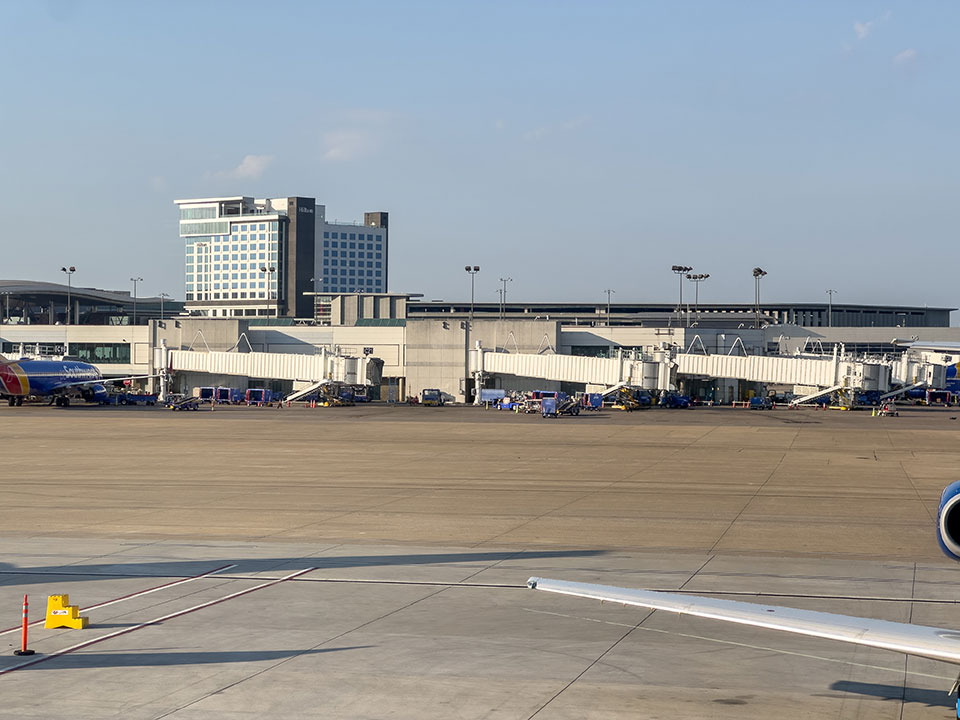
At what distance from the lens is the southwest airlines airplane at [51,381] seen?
364ft

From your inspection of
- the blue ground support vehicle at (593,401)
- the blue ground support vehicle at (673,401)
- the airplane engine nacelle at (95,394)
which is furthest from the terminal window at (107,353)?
the blue ground support vehicle at (673,401)

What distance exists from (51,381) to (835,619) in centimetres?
11158

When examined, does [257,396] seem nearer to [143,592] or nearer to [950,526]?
[143,592]

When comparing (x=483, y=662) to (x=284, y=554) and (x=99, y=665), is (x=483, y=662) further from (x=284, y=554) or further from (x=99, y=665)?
(x=284, y=554)

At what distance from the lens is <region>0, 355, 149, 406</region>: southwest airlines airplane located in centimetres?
11081

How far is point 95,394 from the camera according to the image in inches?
4712

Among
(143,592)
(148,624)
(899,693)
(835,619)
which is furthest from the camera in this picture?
(143,592)

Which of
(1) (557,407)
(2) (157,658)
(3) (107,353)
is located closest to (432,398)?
(1) (557,407)

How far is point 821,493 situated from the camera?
142ft

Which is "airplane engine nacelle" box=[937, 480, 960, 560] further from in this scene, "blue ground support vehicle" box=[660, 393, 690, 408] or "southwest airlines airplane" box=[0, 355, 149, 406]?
"southwest airlines airplane" box=[0, 355, 149, 406]

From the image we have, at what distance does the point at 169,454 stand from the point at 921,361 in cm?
10614

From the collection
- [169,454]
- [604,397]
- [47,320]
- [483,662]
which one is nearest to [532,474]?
[169,454]

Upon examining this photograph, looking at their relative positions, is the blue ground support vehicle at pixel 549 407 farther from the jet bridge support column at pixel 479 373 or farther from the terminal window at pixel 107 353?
the terminal window at pixel 107 353

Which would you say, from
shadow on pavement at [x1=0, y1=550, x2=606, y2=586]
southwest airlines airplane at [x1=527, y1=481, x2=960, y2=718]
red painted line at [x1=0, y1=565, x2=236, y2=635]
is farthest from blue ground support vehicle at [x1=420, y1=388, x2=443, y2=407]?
southwest airlines airplane at [x1=527, y1=481, x2=960, y2=718]
